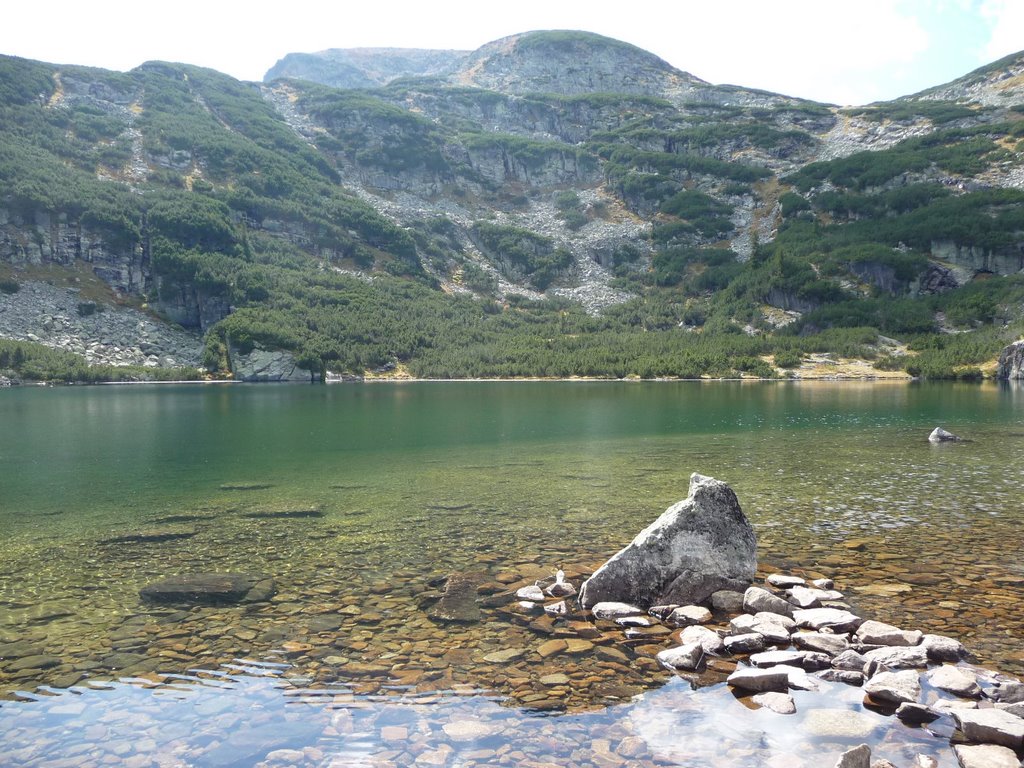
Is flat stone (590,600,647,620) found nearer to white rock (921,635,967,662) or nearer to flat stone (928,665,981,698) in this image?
white rock (921,635,967,662)

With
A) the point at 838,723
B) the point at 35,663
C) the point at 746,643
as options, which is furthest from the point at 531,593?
the point at 35,663

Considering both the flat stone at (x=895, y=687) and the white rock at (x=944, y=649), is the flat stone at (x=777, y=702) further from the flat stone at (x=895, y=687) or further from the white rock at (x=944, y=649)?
the white rock at (x=944, y=649)

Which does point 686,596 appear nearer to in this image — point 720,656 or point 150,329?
point 720,656

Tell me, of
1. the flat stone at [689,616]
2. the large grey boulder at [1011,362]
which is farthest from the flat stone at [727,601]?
the large grey boulder at [1011,362]

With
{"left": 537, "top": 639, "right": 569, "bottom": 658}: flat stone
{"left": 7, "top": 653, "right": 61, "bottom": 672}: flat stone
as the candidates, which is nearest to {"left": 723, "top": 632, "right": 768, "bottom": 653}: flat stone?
{"left": 537, "top": 639, "right": 569, "bottom": 658}: flat stone

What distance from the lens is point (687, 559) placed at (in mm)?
14594

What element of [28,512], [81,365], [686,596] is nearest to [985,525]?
[686,596]

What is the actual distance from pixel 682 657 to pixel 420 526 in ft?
41.7

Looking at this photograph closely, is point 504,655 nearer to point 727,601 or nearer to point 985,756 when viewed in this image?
point 727,601

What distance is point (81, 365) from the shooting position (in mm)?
157875

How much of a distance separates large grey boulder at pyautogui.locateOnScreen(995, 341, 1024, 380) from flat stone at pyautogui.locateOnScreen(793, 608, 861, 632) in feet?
504

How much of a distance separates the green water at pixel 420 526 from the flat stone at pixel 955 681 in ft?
4.71

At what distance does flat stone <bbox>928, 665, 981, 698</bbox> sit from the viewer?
942cm

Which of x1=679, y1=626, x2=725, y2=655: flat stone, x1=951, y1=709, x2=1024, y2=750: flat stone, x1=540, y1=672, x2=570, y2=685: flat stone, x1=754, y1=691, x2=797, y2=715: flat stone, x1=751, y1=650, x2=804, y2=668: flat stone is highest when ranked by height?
x1=951, y1=709, x2=1024, y2=750: flat stone
